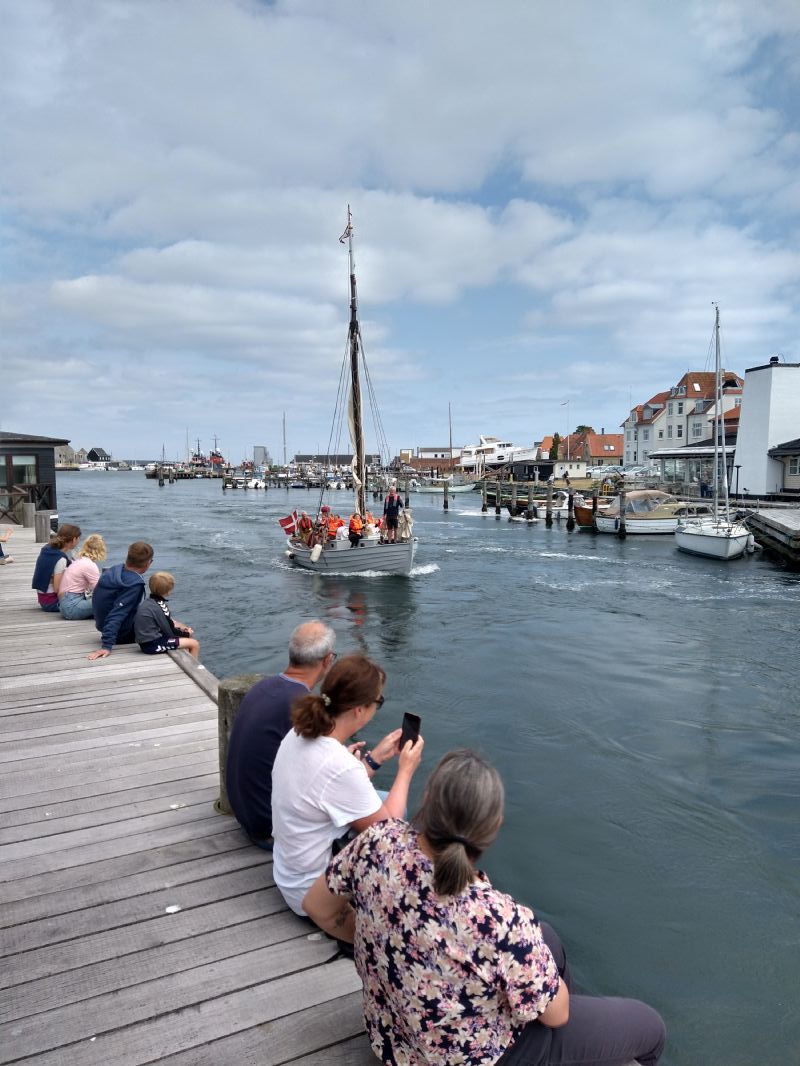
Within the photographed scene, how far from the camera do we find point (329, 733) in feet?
10.2

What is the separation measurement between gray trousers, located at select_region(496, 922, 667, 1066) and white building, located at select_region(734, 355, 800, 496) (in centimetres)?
5077

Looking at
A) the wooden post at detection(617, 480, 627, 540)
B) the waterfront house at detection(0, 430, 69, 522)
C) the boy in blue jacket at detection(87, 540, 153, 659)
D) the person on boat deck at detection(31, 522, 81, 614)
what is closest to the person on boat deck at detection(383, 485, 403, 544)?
the waterfront house at detection(0, 430, 69, 522)

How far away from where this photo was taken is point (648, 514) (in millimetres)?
42219

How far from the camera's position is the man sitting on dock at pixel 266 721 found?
3689mm

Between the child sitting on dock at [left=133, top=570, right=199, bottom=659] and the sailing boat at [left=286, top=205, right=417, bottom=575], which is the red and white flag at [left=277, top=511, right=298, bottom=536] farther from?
the child sitting on dock at [left=133, top=570, right=199, bottom=659]

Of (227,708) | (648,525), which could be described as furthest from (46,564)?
(648,525)

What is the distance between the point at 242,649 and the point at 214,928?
12.0m

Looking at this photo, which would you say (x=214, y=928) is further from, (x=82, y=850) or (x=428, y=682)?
(x=428, y=682)

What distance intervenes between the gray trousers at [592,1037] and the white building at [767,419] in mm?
50771

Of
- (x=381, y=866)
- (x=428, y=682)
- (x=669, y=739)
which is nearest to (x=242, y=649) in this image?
(x=428, y=682)

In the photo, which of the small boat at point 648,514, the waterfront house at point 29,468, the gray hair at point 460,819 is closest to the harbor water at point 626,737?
the gray hair at point 460,819

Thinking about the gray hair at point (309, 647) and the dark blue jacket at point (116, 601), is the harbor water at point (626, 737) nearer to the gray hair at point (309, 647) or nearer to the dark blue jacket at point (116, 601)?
the gray hair at point (309, 647)

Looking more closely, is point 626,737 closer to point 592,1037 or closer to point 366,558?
point 592,1037

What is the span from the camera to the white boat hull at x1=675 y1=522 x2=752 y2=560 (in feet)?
102
